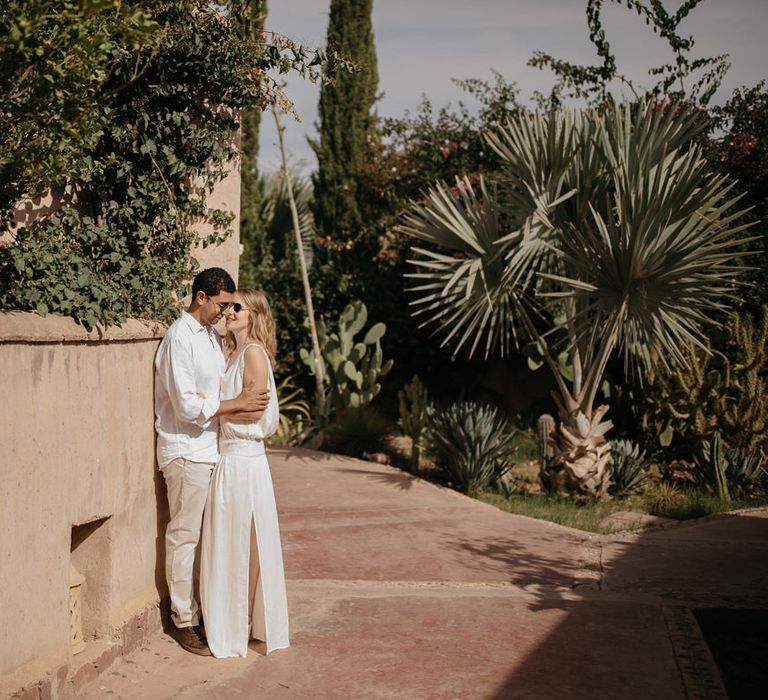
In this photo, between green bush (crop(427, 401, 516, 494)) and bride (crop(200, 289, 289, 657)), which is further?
green bush (crop(427, 401, 516, 494))

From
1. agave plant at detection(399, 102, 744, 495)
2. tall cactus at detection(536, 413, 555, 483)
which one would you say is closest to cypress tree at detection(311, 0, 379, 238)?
agave plant at detection(399, 102, 744, 495)

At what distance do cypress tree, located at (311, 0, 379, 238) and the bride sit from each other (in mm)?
9789

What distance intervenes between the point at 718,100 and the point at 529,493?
626cm

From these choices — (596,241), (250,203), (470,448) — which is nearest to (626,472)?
(470,448)

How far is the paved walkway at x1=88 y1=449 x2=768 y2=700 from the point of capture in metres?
4.49

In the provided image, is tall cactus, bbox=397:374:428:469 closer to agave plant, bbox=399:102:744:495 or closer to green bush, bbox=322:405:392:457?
green bush, bbox=322:405:392:457

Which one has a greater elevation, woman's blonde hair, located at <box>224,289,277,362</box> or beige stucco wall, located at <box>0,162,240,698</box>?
woman's blonde hair, located at <box>224,289,277,362</box>

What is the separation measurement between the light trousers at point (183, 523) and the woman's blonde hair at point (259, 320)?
0.70 meters

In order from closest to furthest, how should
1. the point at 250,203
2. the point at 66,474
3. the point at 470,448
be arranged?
1. the point at 66,474
2. the point at 470,448
3. the point at 250,203

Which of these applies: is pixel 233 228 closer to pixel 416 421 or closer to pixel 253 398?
pixel 253 398

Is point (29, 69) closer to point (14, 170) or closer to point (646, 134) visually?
point (14, 170)

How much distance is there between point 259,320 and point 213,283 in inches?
12.0

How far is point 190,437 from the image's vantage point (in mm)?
4836

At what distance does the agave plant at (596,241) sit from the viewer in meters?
7.75
